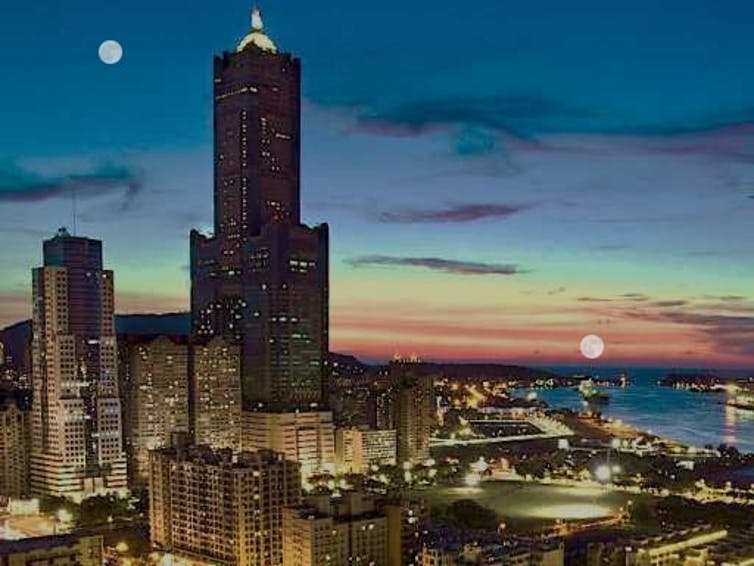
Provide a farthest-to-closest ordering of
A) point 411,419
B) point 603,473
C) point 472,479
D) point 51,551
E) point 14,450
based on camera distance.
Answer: point 411,419 → point 603,473 → point 472,479 → point 14,450 → point 51,551

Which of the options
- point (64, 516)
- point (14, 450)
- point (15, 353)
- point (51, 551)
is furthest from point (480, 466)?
point (15, 353)

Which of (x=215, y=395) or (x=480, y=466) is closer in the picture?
(x=215, y=395)

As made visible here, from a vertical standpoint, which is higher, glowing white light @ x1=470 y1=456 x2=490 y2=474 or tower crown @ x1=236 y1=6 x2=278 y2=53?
tower crown @ x1=236 y1=6 x2=278 y2=53

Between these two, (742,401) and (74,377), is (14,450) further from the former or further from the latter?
(742,401)

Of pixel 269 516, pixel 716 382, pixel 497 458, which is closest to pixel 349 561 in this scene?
pixel 269 516

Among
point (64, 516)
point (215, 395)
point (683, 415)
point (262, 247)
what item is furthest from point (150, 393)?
point (683, 415)

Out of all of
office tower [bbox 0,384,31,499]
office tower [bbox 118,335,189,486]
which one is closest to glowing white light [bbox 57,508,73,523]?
office tower [bbox 0,384,31,499]

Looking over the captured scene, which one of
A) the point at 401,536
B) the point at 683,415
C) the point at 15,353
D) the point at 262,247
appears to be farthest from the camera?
the point at 683,415

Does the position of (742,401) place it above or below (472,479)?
below

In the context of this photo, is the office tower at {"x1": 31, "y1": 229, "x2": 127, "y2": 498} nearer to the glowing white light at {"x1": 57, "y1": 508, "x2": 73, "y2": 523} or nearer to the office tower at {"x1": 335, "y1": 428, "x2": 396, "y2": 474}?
the glowing white light at {"x1": 57, "y1": 508, "x2": 73, "y2": 523}
